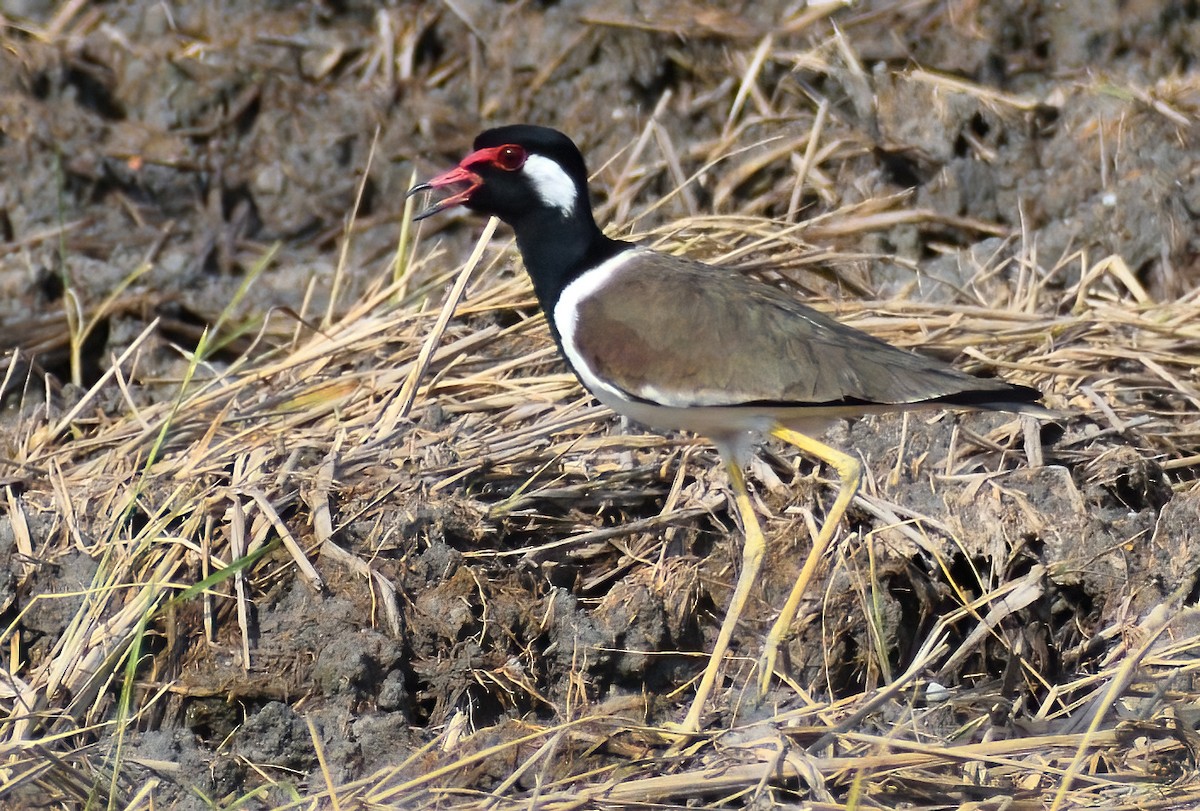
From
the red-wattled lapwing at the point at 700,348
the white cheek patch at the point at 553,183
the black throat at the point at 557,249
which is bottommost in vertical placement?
the red-wattled lapwing at the point at 700,348

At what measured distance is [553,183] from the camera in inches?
163

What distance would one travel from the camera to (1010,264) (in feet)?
18.1

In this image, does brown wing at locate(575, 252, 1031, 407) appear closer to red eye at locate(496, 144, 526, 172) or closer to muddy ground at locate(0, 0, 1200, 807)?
red eye at locate(496, 144, 526, 172)

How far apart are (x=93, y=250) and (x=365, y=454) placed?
7.25 ft

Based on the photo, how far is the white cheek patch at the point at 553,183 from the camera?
4.14m

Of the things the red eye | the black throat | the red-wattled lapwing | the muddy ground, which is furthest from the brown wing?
the muddy ground

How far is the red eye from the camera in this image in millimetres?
4145

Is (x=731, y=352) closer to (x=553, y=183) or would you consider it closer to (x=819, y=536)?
(x=819, y=536)

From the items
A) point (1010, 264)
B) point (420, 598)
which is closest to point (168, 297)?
point (420, 598)

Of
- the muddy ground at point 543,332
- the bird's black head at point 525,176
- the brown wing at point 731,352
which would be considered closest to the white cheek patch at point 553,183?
the bird's black head at point 525,176

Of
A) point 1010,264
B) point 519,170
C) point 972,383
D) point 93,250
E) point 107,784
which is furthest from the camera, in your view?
point 93,250

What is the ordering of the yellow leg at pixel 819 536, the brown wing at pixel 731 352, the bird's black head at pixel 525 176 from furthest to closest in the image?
the bird's black head at pixel 525 176
the yellow leg at pixel 819 536
the brown wing at pixel 731 352

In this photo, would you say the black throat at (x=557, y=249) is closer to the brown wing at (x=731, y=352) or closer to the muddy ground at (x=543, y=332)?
the brown wing at (x=731, y=352)

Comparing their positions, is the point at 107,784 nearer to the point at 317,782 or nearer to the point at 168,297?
the point at 317,782
